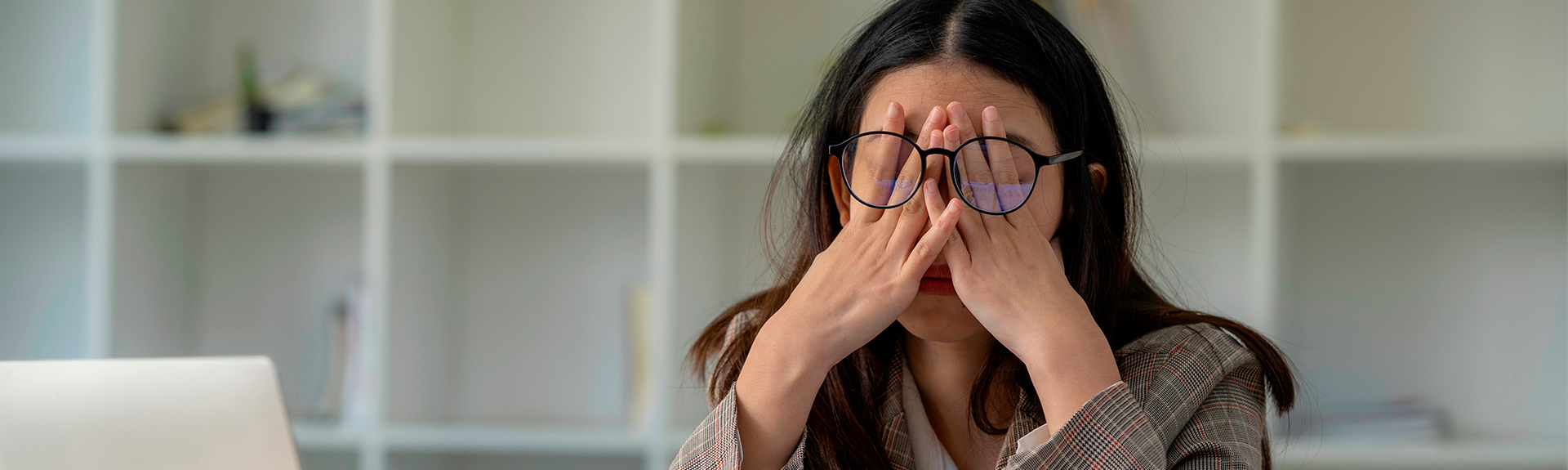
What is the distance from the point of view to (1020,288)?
0.84 metres

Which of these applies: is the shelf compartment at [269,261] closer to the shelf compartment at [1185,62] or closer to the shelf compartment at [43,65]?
the shelf compartment at [43,65]

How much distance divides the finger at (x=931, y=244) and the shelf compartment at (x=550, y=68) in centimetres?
131

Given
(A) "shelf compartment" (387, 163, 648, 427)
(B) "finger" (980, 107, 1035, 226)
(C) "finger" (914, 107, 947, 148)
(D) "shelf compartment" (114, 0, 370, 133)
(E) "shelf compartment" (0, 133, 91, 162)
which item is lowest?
(A) "shelf compartment" (387, 163, 648, 427)

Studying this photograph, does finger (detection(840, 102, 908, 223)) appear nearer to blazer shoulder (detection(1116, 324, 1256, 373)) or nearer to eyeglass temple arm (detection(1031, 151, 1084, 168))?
eyeglass temple arm (detection(1031, 151, 1084, 168))

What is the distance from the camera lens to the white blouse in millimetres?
970

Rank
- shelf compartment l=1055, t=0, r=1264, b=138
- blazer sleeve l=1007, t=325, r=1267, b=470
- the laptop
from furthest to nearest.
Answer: shelf compartment l=1055, t=0, r=1264, b=138, blazer sleeve l=1007, t=325, r=1267, b=470, the laptop

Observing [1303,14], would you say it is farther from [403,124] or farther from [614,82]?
[403,124]

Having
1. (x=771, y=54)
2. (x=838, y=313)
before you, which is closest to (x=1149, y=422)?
(x=838, y=313)

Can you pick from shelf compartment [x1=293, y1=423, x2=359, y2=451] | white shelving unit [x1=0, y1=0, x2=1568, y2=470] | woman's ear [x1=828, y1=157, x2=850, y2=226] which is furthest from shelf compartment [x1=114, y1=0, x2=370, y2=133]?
woman's ear [x1=828, y1=157, x2=850, y2=226]

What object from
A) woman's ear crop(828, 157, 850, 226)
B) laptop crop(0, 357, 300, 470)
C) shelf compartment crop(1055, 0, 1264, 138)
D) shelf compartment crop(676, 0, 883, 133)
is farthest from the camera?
shelf compartment crop(676, 0, 883, 133)

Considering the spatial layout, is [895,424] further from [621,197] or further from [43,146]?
[43,146]

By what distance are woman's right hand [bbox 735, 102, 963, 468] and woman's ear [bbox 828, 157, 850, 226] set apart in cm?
11

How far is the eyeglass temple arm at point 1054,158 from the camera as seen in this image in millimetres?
850

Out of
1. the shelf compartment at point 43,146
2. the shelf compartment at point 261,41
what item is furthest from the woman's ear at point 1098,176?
the shelf compartment at point 43,146
